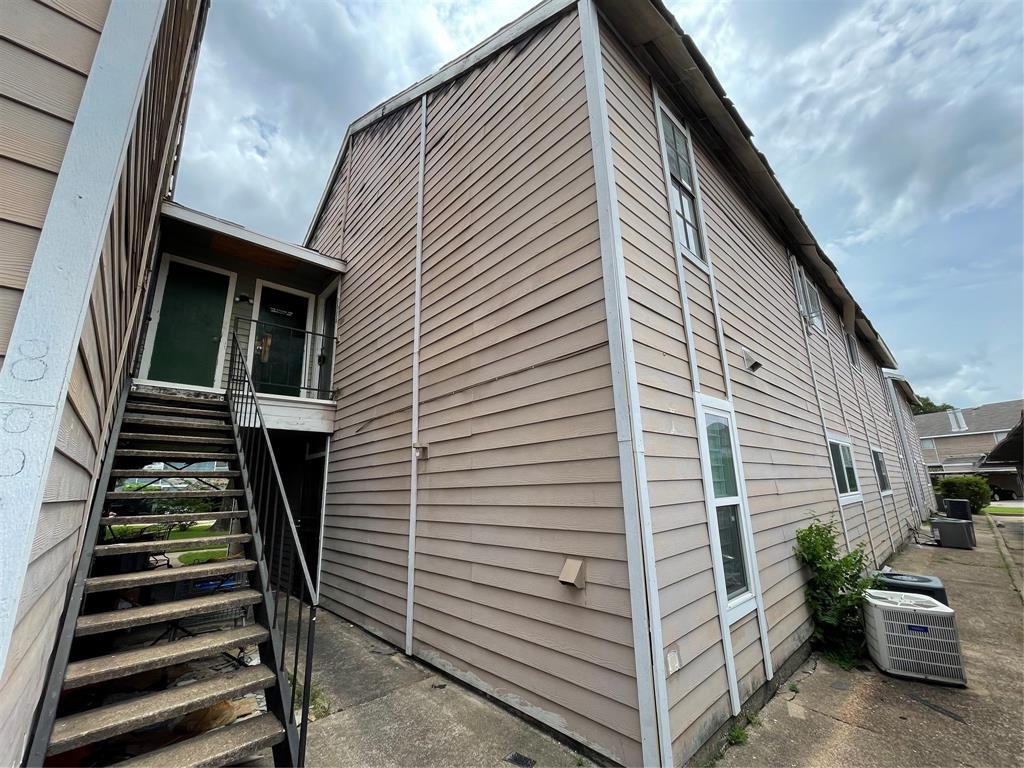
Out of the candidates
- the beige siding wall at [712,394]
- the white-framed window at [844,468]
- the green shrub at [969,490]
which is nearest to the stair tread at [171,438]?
the beige siding wall at [712,394]

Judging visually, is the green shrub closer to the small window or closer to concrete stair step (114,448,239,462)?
the small window

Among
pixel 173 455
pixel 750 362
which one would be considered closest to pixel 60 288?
pixel 173 455

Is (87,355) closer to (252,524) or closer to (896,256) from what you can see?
(252,524)

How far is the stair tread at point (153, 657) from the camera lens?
2.23 metres

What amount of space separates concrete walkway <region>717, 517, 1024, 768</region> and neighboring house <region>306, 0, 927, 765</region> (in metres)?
0.34

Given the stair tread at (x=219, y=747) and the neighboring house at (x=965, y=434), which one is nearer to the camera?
the stair tread at (x=219, y=747)

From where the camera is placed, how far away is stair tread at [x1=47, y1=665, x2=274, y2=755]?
6.53 ft

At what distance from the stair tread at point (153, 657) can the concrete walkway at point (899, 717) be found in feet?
10.6

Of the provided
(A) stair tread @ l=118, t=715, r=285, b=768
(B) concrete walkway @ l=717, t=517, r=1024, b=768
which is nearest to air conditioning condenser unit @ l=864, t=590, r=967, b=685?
(B) concrete walkway @ l=717, t=517, r=1024, b=768

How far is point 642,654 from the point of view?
239cm

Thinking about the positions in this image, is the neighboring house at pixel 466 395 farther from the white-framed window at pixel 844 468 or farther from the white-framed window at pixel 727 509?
the white-framed window at pixel 844 468

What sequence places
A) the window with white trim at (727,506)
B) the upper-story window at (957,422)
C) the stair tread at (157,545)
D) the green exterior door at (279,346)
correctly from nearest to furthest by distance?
1. the stair tread at (157,545)
2. the window with white trim at (727,506)
3. the green exterior door at (279,346)
4. the upper-story window at (957,422)

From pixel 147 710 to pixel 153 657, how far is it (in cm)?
31

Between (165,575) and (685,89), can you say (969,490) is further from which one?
(165,575)
